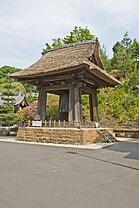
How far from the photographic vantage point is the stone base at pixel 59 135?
10.8 m

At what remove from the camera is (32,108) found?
792 inches

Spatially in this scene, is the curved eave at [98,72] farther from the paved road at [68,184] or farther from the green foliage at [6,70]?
the green foliage at [6,70]

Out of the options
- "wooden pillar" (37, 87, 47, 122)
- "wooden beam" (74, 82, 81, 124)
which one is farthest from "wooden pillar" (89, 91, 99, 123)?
"wooden pillar" (37, 87, 47, 122)

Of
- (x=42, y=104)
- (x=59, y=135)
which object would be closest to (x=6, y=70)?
(x=42, y=104)

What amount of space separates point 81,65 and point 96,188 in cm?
781

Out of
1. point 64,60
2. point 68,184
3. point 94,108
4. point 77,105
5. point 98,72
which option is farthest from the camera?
point 94,108

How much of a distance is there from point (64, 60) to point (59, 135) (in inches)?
186

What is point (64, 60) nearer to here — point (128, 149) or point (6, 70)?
point (128, 149)

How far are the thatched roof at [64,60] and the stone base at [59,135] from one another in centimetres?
335

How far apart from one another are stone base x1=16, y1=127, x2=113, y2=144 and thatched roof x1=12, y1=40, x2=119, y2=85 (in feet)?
11.0

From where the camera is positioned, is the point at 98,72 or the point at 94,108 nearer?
the point at 98,72

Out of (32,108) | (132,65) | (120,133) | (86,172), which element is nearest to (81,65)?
(86,172)

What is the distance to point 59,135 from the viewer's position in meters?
11.5

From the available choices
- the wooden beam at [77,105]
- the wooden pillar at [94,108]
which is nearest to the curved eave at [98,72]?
the wooden beam at [77,105]
